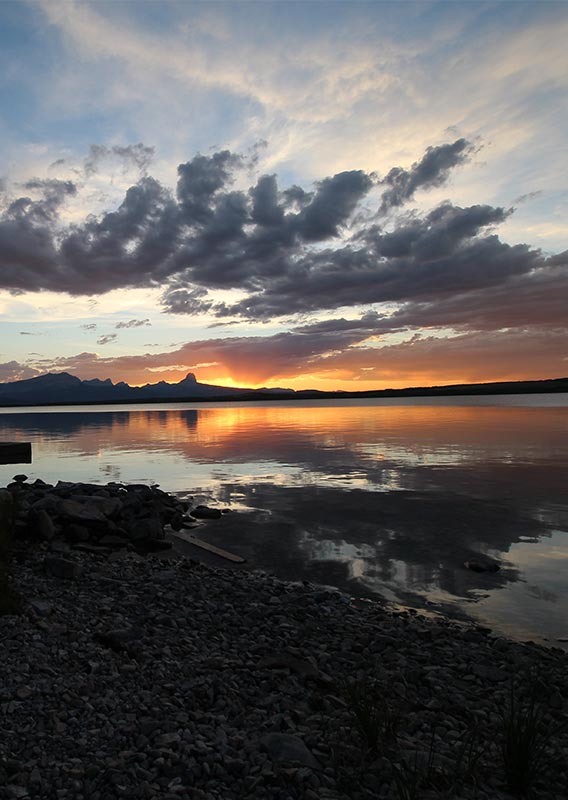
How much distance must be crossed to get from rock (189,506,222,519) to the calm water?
1.91 feet

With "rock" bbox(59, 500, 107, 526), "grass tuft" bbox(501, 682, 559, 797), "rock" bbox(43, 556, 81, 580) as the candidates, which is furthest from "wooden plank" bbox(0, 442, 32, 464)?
"grass tuft" bbox(501, 682, 559, 797)

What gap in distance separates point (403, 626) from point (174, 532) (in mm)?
10657

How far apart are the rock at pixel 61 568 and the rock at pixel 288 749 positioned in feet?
25.7

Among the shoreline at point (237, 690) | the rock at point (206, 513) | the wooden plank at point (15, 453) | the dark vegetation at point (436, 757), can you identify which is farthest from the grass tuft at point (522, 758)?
the wooden plank at point (15, 453)

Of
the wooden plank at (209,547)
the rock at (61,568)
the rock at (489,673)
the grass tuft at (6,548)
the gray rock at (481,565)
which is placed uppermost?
the grass tuft at (6,548)

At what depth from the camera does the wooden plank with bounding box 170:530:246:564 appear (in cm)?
1496

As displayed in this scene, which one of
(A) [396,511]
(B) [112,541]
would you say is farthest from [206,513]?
(A) [396,511]

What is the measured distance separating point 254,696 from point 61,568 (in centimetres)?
709

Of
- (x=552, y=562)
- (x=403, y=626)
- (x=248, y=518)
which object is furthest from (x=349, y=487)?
(x=403, y=626)

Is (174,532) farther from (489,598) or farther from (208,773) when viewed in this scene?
(208,773)

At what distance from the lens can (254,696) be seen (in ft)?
23.8

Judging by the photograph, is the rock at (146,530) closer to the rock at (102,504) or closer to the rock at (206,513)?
the rock at (102,504)

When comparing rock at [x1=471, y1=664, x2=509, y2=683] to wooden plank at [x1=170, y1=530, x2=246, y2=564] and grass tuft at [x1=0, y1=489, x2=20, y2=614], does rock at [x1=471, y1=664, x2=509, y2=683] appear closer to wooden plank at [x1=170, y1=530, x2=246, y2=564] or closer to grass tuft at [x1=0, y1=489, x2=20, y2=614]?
wooden plank at [x1=170, y1=530, x2=246, y2=564]

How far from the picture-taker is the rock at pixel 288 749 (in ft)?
18.3
